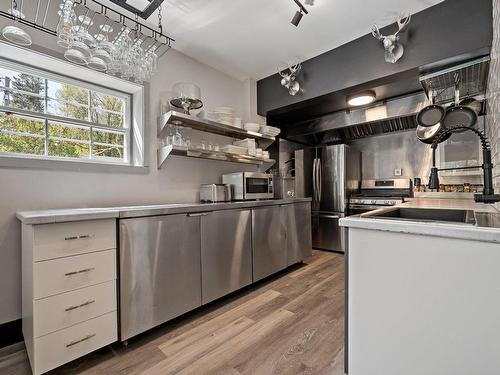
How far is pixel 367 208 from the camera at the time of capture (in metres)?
3.83

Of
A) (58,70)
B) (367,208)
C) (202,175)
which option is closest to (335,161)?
(367,208)

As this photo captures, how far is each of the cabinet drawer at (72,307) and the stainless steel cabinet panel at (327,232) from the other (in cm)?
330

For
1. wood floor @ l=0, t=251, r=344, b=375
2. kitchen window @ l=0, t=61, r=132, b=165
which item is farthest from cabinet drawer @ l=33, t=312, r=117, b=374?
kitchen window @ l=0, t=61, r=132, b=165

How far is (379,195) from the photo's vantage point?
3.95 m

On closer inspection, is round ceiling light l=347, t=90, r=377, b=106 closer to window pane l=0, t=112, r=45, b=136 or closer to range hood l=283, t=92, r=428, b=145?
range hood l=283, t=92, r=428, b=145

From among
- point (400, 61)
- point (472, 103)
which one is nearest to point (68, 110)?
point (400, 61)

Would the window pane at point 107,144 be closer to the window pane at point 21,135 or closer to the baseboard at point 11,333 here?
the window pane at point 21,135

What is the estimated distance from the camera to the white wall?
5.53 ft

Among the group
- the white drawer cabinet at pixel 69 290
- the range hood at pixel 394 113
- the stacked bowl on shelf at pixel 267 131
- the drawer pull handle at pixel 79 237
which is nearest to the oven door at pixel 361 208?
the range hood at pixel 394 113

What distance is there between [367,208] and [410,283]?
3166mm

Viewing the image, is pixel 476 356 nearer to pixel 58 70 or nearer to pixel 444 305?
pixel 444 305

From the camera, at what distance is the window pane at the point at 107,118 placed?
89.4 inches

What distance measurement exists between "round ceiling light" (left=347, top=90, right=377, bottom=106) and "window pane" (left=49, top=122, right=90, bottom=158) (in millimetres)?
3300

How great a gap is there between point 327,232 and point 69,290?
11.6ft
